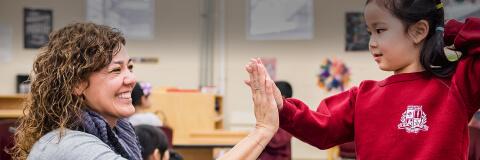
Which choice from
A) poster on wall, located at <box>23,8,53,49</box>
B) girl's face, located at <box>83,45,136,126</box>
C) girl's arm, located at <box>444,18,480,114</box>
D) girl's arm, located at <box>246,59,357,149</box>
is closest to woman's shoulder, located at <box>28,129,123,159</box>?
girl's face, located at <box>83,45,136,126</box>

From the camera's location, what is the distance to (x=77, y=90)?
4.82 ft

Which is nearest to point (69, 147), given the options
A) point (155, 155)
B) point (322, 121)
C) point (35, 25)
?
point (322, 121)

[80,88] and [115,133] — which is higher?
[80,88]

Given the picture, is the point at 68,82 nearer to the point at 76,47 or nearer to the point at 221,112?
the point at 76,47

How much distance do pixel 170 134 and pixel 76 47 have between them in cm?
260

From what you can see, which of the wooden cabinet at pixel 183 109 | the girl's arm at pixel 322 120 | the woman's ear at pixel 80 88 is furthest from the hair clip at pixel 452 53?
the wooden cabinet at pixel 183 109

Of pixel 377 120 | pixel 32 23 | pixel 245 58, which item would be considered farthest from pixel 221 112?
pixel 377 120

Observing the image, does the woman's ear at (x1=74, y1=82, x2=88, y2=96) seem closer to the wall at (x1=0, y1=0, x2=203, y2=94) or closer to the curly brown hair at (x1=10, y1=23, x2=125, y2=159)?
the curly brown hair at (x1=10, y1=23, x2=125, y2=159)

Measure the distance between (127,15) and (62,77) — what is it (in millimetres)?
5341

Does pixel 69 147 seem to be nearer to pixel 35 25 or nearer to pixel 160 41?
pixel 160 41

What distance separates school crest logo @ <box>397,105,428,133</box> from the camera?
150 cm

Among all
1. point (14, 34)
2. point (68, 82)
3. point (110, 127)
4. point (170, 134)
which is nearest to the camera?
point (68, 82)

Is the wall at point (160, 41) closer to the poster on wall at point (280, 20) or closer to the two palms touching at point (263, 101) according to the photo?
the poster on wall at point (280, 20)

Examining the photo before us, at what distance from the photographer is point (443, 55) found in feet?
5.04
